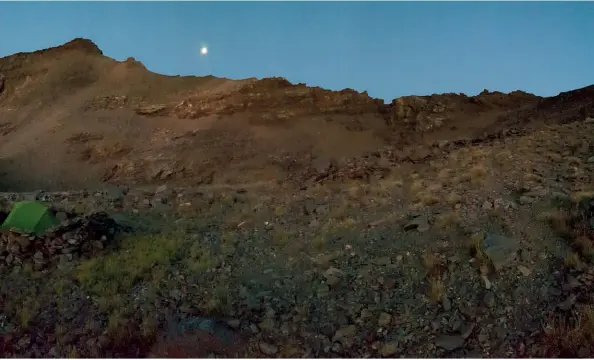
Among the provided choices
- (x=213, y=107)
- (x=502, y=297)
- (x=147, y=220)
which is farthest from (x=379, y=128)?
(x=502, y=297)

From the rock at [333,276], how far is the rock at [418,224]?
6.43ft

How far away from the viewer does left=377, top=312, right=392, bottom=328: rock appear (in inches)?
268

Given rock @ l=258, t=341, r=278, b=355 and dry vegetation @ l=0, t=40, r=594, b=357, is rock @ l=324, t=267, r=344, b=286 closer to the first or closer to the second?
dry vegetation @ l=0, t=40, r=594, b=357

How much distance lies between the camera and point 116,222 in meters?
10.8

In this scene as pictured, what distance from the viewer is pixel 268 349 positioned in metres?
6.45

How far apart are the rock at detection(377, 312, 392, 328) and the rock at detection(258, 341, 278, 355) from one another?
1429 millimetres

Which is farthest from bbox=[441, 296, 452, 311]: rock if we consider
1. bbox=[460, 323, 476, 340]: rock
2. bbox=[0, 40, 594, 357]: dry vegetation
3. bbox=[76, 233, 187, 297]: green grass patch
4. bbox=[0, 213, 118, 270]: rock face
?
bbox=[0, 213, 118, 270]: rock face

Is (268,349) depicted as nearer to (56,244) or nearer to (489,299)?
(489,299)

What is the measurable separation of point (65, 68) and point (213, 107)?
42.4 ft

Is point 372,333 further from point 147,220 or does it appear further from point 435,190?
point 147,220

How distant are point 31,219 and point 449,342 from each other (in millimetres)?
8152

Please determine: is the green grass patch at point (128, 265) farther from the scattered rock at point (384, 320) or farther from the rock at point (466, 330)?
the rock at point (466, 330)

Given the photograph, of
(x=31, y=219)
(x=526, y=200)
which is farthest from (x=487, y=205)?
(x=31, y=219)

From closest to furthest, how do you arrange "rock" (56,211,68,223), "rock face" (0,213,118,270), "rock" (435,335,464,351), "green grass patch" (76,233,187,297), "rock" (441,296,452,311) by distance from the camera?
"rock" (435,335,464,351), "rock" (441,296,452,311), "green grass patch" (76,233,187,297), "rock face" (0,213,118,270), "rock" (56,211,68,223)
